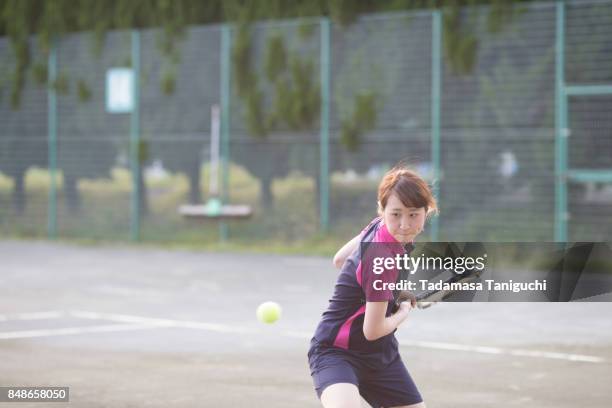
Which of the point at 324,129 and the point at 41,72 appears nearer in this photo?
the point at 324,129

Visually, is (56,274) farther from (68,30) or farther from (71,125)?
(68,30)

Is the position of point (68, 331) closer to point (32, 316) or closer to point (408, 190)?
point (32, 316)

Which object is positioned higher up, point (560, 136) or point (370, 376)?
point (560, 136)

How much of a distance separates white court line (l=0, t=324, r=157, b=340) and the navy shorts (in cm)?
557

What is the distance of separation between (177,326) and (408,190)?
6.35 m

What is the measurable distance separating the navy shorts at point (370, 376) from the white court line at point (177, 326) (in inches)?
165

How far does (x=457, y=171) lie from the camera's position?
654 inches

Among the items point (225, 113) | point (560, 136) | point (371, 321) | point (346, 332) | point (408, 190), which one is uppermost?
point (408, 190)

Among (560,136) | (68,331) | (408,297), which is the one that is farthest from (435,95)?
(408,297)

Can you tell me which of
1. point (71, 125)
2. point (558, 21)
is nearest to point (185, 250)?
point (71, 125)

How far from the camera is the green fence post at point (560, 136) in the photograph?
51.6 ft

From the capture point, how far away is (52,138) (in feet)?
69.4

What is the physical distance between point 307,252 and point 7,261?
448 cm

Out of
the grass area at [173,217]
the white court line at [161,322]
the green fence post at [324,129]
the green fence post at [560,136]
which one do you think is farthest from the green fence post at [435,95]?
the white court line at [161,322]
